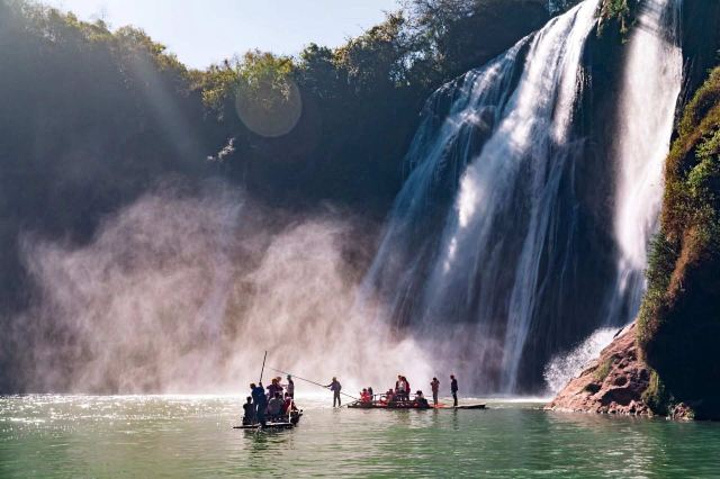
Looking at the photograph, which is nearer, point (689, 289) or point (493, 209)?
point (689, 289)

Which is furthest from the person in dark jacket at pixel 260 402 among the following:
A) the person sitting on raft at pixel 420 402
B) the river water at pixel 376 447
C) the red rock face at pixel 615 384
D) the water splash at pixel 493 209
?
the water splash at pixel 493 209

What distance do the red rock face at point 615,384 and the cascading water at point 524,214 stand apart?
8.11 metres

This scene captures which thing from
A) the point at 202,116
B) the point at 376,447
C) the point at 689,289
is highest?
the point at 202,116

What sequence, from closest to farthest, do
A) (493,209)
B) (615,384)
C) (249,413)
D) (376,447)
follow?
1. (376,447)
2. (249,413)
3. (615,384)
4. (493,209)

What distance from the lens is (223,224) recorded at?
7788 centimetres

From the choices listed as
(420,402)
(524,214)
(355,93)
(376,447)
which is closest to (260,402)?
(376,447)

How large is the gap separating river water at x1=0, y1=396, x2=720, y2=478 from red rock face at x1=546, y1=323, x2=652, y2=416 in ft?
5.47

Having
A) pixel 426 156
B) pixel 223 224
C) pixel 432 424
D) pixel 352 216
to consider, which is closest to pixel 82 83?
pixel 223 224

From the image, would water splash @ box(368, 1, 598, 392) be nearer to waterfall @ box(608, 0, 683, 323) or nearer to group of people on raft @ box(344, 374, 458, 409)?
waterfall @ box(608, 0, 683, 323)

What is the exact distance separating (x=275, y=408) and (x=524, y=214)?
84.6 ft

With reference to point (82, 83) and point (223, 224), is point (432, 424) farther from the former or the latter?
point (82, 83)

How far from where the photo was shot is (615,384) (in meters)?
33.6

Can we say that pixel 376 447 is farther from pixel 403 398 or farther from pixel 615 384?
pixel 403 398

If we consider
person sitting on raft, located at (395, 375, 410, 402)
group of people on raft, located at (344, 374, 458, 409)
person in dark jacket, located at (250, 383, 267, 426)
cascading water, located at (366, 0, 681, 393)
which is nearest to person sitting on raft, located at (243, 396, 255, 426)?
person in dark jacket, located at (250, 383, 267, 426)
